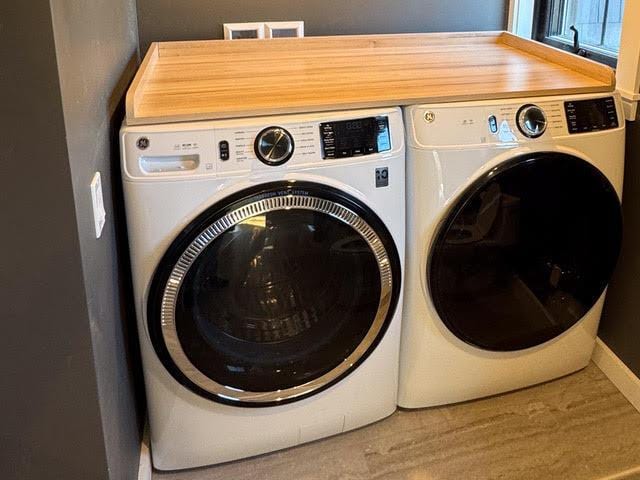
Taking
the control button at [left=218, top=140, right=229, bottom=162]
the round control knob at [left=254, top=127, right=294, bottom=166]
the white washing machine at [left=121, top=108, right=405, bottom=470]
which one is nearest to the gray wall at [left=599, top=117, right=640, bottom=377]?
the white washing machine at [left=121, top=108, right=405, bottom=470]

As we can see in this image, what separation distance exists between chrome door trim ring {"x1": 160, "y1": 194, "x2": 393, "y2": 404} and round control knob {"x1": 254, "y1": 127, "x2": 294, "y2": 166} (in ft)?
0.27

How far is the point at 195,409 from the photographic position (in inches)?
66.1

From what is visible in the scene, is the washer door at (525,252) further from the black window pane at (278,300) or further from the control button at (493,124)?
the black window pane at (278,300)

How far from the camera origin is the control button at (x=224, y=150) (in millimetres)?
1478

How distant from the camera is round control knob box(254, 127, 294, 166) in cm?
→ 150

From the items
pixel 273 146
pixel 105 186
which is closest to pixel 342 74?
pixel 273 146

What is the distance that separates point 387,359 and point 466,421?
318 mm

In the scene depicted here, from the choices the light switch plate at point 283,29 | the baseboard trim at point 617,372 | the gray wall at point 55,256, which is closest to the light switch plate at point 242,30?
the light switch plate at point 283,29

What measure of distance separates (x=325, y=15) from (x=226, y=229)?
3.41 ft

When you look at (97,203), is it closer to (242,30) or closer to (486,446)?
(242,30)

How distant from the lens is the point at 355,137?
157 centimetres

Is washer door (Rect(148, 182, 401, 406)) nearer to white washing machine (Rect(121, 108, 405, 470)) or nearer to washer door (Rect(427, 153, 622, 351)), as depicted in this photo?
white washing machine (Rect(121, 108, 405, 470))

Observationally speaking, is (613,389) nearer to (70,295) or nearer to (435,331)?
(435,331)

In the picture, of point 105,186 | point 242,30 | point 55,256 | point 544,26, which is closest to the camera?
point 55,256
